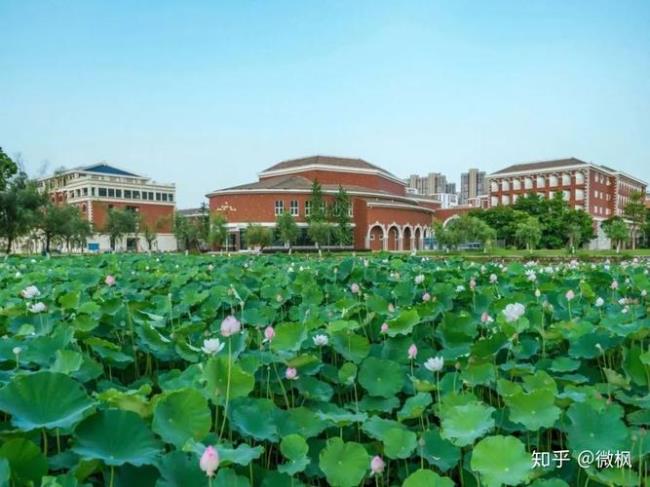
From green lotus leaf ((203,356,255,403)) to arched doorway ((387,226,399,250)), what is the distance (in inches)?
1914

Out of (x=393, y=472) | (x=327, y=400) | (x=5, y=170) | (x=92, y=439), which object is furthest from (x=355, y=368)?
(x=5, y=170)

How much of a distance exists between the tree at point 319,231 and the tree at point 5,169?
2201 cm

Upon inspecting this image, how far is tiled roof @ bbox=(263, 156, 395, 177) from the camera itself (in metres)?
52.4

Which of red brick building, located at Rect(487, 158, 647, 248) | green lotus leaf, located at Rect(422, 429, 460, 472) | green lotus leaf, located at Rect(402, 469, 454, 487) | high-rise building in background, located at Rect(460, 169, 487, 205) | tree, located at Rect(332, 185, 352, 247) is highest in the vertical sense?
high-rise building in background, located at Rect(460, 169, 487, 205)

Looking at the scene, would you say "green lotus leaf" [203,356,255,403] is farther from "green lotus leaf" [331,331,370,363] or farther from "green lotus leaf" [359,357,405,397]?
"green lotus leaf" [331,331,370,363]

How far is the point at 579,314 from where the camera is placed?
8.72ft

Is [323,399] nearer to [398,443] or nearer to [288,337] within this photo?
[288,337]

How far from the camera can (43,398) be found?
1.11 metres

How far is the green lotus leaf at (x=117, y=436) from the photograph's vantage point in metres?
1.03

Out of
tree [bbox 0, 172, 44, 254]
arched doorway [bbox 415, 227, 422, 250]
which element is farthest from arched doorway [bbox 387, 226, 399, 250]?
tree [bbox 0, 172, 44, 254]

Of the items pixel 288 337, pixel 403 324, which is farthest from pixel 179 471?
pixel 403 324

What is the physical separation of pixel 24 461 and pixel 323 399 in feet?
2.81

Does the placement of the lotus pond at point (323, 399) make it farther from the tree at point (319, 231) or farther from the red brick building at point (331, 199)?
the red brick building at point (331, 199)

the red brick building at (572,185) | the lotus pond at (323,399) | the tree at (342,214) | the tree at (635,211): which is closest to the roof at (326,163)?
the tree at (342,214)
